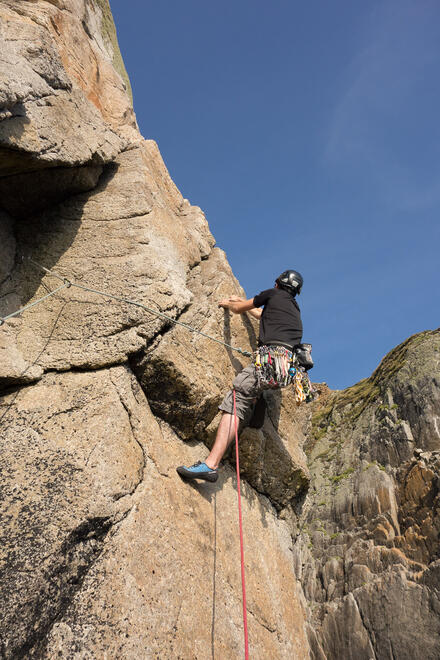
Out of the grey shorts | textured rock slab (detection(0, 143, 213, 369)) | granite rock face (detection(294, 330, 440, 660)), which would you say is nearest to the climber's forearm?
textured rock slab (detection(0, 143, 213, 369))

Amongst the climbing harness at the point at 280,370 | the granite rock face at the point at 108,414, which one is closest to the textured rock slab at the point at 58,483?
the granite rock face at the point at 108,414

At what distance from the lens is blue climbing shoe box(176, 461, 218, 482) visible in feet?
16.5

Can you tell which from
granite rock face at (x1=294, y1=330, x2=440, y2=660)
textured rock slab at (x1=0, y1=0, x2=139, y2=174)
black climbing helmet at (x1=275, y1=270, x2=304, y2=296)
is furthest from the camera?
granite rock face at (x1=294, y1=330, x2=440, y2=660)

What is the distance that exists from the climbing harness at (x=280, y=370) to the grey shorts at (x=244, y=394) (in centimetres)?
10

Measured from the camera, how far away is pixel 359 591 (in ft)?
28.6

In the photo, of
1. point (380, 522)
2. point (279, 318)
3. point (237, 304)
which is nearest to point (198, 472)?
point (279, 318)

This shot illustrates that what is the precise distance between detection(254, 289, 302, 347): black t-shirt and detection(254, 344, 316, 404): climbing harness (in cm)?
18

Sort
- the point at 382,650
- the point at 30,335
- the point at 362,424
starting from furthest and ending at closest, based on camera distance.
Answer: the point at 362,424, the point at 382,650, the point at 30,335

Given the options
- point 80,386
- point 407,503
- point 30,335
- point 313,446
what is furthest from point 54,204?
point 313,446

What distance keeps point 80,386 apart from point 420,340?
10.5 metres

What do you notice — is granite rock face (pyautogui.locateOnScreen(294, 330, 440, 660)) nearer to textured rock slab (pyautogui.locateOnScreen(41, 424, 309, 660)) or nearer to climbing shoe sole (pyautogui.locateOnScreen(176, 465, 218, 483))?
textured rock slab (pyautogui.locateOnScreen(41, 424, 309, 660))

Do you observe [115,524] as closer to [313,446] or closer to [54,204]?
[54,204]

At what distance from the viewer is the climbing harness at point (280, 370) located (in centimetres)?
588

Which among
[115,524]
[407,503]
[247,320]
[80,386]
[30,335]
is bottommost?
[115,524]
